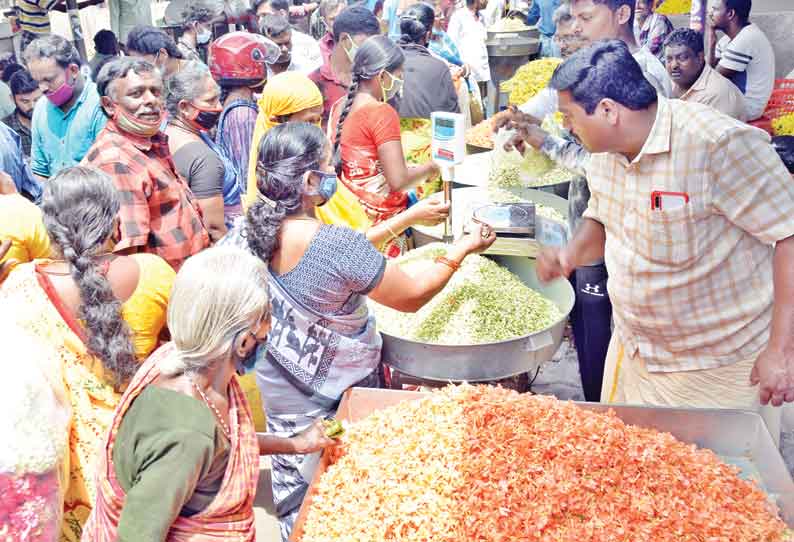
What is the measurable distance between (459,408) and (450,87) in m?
3.89

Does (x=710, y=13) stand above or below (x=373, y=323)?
above

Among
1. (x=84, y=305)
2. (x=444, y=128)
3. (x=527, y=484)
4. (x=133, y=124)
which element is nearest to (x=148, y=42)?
(x=133, y=124)

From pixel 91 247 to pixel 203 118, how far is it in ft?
6.47

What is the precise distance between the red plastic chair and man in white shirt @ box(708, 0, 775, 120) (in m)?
0.11

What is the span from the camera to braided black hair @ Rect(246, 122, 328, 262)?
2.41 meters

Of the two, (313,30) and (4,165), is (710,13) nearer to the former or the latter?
(4,165)

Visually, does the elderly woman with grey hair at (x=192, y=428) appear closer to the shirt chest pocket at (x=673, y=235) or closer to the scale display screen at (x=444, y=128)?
the shirt chest pocket at (x=673, y=235)

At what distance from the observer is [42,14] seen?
8383mm

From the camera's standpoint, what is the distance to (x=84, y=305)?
7.55 feet

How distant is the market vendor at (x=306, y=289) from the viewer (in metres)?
2.39

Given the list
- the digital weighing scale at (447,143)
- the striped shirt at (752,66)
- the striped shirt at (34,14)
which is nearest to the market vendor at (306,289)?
the digital weighing scale at (447,143)

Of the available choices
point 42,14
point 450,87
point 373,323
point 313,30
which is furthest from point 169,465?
point 313,30

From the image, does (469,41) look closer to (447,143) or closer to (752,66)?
(752,66)

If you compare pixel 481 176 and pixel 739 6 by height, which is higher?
pixel 739 6
